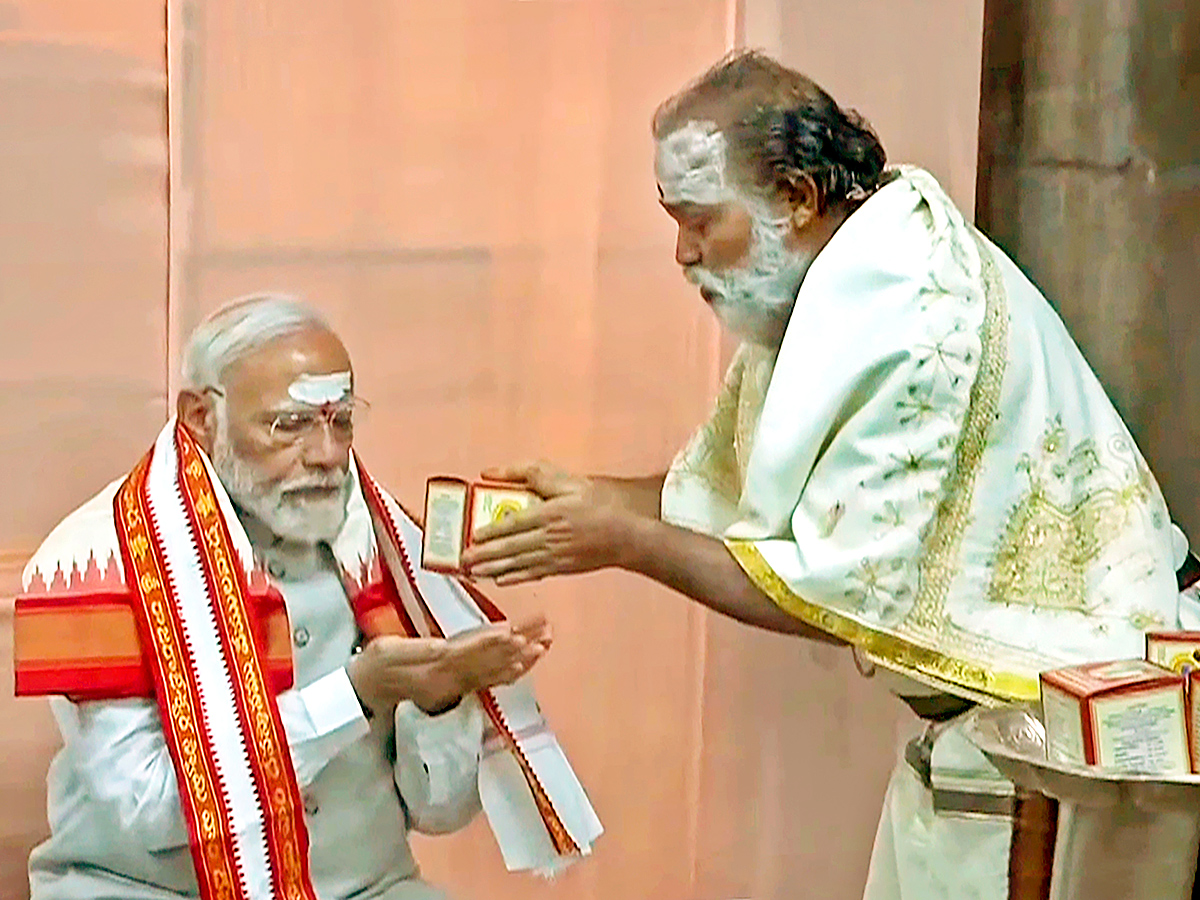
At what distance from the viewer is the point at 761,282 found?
5.61 ft

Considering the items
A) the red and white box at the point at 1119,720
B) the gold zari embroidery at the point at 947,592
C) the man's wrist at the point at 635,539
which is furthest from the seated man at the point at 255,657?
the red and white box at the point at 1119,720

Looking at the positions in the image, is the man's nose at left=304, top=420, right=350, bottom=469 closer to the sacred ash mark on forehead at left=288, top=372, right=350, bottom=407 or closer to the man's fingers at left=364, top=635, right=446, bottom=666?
the sacred ash mark on forehead at left=288, top=372, right=350, bottom=407

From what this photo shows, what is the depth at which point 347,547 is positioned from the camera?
5.59 ft

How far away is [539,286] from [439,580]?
40cm

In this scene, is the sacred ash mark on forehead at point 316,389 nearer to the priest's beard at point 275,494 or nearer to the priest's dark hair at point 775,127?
the priest's beard at point 275,494

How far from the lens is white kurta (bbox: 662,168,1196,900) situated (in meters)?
1.60

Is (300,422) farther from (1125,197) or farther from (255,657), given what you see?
(1125,197)

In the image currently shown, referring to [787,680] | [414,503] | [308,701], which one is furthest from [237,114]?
[787,680]

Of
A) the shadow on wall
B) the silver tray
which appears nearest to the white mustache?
the shadow on wall

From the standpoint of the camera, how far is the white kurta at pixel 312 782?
1582 millimetres

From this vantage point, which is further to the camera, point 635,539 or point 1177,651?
point 635,539

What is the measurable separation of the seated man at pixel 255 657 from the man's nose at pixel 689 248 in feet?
1.11

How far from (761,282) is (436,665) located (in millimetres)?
477

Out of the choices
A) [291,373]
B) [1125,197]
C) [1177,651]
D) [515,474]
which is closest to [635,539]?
[515,474]
